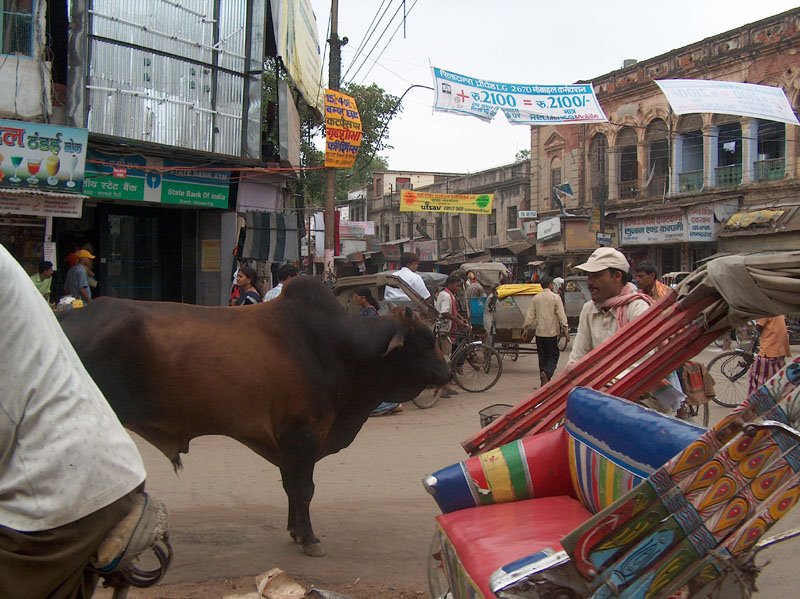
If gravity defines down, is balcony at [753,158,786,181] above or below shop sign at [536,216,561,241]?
above

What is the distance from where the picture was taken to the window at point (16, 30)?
1044cm

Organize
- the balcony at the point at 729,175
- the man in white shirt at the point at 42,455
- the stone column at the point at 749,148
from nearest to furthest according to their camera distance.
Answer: the man in white shirt at the point at 42,455 → the stone column at the point at 749,148 → the balcony at the point at 729,175

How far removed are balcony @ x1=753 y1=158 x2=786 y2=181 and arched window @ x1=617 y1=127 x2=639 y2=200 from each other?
4.62 meters

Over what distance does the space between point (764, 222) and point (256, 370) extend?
19.3 meters

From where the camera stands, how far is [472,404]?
32.5 feet

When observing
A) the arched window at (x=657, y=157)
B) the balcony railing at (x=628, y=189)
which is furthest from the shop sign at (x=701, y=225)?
the balcony railing at (x=628, y=189)

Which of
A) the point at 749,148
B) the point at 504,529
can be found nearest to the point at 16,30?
the point at 504,529

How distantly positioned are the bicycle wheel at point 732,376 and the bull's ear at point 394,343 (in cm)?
662

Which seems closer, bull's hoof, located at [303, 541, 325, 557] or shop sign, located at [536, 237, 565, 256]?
bull's hoof, located at [303, 541, 325, 557]

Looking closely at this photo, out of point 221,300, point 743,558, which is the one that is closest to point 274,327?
point 743,558

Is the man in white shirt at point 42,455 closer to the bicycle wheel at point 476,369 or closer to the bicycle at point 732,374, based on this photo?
the bicycle wheel at point 476,369

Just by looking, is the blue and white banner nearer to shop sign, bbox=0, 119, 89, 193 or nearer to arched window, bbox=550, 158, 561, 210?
shop sign, bbox=0, 119, 89, 193

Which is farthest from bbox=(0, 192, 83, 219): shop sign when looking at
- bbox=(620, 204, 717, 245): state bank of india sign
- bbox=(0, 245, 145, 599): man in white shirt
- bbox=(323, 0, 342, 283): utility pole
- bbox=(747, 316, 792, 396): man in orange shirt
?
bbox=(620, 204, 717, 245): state bank of india sign

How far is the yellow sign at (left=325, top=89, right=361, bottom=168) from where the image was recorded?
12.6 m
